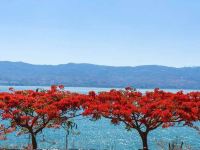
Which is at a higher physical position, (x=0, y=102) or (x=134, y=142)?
(x=0, y=102)

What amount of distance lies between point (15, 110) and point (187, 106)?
46.8 ft

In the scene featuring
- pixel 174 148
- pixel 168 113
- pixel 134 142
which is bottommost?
pixel 134 142

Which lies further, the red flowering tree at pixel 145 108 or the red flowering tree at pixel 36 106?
the red flowering tree at pixel 36 106

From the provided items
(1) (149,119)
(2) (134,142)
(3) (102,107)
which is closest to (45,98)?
(3) (102,107)

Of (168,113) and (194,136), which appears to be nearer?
(168,113)

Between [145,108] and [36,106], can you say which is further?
[36,106]

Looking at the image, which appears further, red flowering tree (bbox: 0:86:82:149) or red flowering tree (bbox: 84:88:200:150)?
red flowering tree (bbox: 0:86:82:149)

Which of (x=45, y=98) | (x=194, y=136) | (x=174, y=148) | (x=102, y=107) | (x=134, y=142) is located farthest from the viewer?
(x=194, y=136)

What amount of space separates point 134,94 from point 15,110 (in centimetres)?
1045

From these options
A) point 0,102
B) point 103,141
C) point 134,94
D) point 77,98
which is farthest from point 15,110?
point 103,141

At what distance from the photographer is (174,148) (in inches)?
1273

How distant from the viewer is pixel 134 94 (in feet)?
125

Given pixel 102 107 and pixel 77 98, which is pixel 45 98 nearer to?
pixel 77 98

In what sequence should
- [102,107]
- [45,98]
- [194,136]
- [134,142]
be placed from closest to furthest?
1. [102,107]
2. [45,98]
3. [134,142]
4. [194,136]
